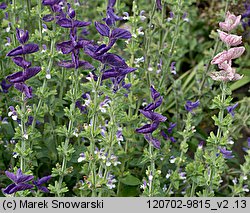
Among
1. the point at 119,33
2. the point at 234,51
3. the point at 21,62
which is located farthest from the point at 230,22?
the point at 21,62

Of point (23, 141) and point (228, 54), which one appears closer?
point (228, 54)

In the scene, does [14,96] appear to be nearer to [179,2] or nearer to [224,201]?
[179,2]

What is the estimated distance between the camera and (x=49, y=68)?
2.79 m

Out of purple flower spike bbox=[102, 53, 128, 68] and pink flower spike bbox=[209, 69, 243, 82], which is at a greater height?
purple flower spike bbox=[102, 53, 128, 68]

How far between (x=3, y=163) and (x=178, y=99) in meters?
1.21

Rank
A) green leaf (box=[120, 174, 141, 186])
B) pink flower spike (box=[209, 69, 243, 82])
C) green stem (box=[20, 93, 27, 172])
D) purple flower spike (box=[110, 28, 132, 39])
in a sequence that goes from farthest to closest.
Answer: green leaf (box=[120, 174, 141, 186]) → green stem (box=[20, 93, 27, 172]) → pink flower spike (box=[209, 69, 243, 82]) → purple flower spike (box=[110, 28, 132, 39])

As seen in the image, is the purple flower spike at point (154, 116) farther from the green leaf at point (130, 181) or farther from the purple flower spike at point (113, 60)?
the green leaf at point (130, 181)

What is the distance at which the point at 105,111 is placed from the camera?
2535mm

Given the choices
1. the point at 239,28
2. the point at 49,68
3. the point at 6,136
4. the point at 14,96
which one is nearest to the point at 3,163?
the point at 6,136

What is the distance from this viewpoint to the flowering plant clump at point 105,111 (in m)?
2.43

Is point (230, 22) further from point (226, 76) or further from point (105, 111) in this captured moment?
point (105, 111)

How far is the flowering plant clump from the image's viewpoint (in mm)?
2430

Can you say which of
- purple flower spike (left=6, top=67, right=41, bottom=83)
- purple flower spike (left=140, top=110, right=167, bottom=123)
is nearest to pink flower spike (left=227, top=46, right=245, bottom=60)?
purple flower spike (left=140, top=110, right=167, bottom=123)

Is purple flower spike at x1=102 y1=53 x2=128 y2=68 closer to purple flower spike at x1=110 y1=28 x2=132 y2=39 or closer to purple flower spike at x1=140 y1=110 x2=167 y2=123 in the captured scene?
purple flower spike at x1=110 y1=28 x2=132 y2=39
